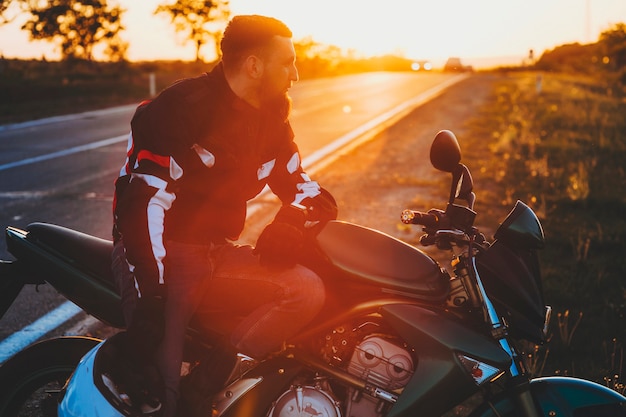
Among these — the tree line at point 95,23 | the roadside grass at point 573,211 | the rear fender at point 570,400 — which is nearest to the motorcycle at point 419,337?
the rear fender at point 570,400

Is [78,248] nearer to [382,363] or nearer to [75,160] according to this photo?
[382,363]

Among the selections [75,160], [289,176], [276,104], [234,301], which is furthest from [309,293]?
[75,160]

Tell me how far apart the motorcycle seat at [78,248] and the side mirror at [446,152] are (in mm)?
1385

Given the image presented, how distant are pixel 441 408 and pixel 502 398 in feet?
0.69

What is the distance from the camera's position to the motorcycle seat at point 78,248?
2.94m

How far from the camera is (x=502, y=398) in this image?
2477mm

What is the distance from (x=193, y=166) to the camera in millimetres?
2693

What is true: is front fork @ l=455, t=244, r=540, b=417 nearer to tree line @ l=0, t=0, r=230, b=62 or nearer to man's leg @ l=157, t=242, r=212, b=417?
man's leg @ l=157, t=242, r=212, b=417

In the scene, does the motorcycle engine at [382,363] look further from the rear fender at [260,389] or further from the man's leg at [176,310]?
the man's leg at [176,310]

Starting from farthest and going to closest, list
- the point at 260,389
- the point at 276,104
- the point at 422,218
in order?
1. the point at 276,104
2. the point at 260,389
3. the point at 422,218

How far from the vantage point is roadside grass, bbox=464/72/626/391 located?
4.49m

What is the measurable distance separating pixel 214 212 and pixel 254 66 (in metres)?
0.57

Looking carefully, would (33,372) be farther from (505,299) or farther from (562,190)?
(562,190)

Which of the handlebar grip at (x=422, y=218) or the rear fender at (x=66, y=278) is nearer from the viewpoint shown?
the handlebar grip at (x=422, y=218)
